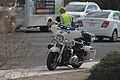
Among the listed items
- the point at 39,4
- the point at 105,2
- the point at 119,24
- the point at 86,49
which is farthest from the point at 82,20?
the point at 105,2

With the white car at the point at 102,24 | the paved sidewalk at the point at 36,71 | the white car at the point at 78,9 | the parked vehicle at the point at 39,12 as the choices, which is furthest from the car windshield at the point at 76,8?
the paved sidewalk at the point at 36,71

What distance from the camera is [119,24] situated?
22.8m

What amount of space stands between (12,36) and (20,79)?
2.60 metres

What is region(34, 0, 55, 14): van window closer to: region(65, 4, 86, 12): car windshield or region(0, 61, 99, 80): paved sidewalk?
region(65, 4, 86, 12): car windshield

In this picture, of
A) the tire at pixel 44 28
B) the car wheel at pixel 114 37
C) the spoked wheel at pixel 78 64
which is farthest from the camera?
the tire at pixel 44 28

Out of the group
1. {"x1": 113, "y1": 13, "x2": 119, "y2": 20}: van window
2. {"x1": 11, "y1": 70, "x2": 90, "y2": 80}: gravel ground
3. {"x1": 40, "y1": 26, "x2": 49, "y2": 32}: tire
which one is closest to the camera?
{"x1": 11, "y1": 70, "x2": 90, "y2": 80}: gravel ground

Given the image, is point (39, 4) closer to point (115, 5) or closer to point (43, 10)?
point (43, 10)

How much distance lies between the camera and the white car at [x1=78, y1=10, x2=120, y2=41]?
2195 cm

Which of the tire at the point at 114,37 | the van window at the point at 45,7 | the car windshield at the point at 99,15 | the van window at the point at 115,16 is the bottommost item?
the tire at the point at 114,37

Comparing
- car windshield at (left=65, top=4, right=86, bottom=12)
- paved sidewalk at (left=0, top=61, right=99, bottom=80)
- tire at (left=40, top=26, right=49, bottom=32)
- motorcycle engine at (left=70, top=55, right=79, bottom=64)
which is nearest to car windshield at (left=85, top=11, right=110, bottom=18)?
car windshield at (left=65, top=4, right=86, bottom=12)

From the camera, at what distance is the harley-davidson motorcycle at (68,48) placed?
38.7ft

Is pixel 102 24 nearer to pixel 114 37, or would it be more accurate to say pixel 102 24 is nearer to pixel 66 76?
pixel 114 37

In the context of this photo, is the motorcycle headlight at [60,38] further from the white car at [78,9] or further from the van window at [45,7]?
the white car at [78,9]

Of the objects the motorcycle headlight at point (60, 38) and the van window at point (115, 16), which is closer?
the motorcycle headlight at point (60, 38)
